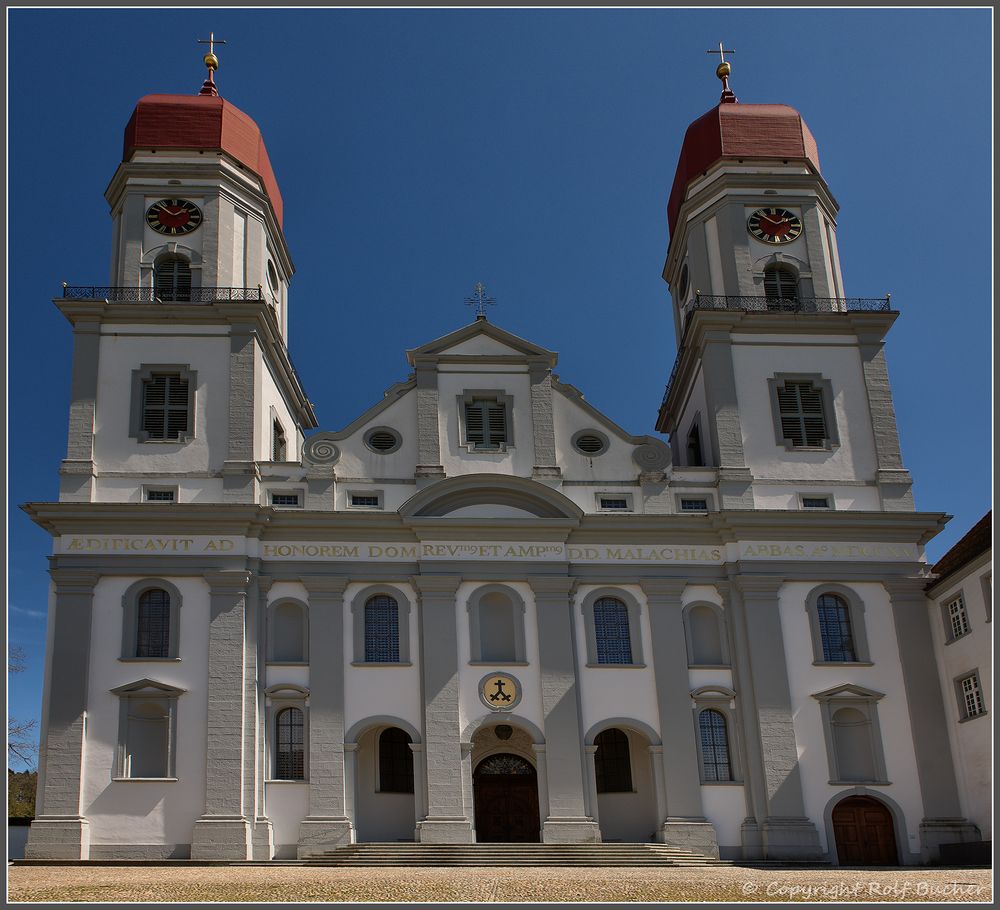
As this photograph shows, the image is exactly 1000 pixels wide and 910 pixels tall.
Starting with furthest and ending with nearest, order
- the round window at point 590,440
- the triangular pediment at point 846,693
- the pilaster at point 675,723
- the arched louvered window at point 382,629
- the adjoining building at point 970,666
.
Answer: the round window at point 590,440
the arched louvered window at point 382,629
the triangular pediment at point 846,693
the pilaster at point 675,723
the adjoining building at point 970,666

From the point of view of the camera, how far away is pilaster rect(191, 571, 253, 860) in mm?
31594

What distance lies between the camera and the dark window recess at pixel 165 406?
36.4 metres

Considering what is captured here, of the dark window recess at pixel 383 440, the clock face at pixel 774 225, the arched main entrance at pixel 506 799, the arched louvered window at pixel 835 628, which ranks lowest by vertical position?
the arched main entrance at pixel 506 799

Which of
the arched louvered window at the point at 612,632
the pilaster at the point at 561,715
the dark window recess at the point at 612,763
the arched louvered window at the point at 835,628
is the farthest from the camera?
the arched louvered window at the point at 835,628

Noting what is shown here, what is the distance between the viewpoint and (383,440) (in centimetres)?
3722

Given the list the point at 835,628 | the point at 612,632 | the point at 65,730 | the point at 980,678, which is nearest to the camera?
the point at 65,730

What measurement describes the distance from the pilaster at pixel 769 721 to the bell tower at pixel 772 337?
3157mm

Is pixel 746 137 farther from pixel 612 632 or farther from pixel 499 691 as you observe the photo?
pixel 499 691

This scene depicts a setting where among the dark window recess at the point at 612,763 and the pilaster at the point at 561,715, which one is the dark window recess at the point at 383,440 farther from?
the dark window recess at the point at 612,763

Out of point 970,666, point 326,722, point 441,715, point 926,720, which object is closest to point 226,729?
point 326,722

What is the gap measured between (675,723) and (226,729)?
1172 centimetres

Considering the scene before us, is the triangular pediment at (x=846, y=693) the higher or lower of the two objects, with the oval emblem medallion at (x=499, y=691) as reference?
lower

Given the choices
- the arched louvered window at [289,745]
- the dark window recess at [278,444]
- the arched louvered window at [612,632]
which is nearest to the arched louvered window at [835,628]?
the arched louvered window at [612,632]

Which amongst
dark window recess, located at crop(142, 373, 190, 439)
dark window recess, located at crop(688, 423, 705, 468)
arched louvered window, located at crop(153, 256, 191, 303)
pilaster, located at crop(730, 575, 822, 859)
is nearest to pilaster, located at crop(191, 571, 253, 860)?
dark window recess, located at crop(142, 373, 190, 439)
